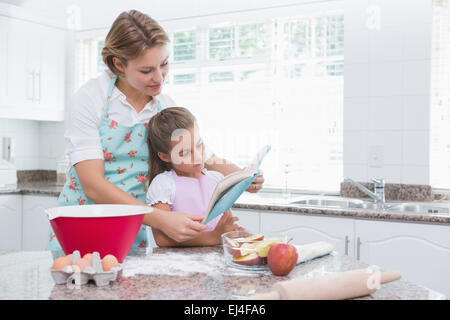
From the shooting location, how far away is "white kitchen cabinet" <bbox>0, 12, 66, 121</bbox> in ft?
11.4

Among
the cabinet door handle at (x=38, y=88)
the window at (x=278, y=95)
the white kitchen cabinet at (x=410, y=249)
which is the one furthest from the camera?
the cabinet door handle at (x=38, y=88)

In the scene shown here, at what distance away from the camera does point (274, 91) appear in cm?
325

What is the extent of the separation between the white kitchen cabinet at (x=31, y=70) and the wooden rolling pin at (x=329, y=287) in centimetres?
317

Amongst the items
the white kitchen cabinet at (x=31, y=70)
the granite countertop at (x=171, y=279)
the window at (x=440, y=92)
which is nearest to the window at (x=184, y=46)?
the white kitchen cabinet at (x=31, y=70)

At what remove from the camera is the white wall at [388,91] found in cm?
276

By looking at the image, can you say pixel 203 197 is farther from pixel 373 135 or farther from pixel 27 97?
pixel 27 97

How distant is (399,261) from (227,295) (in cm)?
156

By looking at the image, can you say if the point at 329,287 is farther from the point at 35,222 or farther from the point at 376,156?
the point at 35,222

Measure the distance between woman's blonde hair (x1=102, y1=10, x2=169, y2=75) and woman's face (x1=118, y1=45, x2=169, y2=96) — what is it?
0.02 m

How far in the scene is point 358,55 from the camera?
9.59 feet

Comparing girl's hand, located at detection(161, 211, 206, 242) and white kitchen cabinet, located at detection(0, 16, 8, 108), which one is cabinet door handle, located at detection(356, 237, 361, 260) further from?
white kitchen cabinet, located at detection(0, 16, 8, 108)

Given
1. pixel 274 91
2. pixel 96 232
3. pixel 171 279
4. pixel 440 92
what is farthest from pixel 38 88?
pixel 171 279

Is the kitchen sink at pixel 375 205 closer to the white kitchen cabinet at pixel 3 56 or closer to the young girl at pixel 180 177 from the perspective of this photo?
the young girl at pixel 180 177
